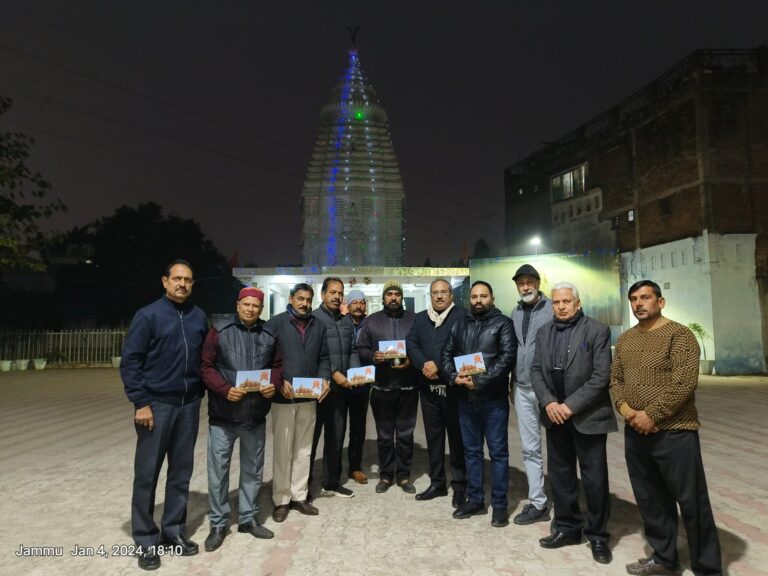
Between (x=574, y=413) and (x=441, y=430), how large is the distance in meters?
1.53

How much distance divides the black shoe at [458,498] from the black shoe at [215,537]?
6.38 feet

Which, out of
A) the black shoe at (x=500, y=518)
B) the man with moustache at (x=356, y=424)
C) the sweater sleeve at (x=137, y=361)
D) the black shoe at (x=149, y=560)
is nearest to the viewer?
the black shoe at (x=149, y=560)

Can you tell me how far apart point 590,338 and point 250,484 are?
9.31 ft

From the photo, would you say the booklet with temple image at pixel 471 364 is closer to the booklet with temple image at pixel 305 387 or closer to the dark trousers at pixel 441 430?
the dark trousers at pixel 441 430

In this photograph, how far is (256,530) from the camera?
12.1ft

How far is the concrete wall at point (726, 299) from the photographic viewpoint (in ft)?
51.3

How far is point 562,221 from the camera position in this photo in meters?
25.0

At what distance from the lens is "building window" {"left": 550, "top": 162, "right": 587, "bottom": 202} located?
23.6 m

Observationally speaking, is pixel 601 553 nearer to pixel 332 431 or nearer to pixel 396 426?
pixel 396 426

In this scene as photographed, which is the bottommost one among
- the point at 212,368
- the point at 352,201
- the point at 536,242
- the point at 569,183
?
the point at 212,368

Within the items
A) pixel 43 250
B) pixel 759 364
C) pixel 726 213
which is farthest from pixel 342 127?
pixel 759 364

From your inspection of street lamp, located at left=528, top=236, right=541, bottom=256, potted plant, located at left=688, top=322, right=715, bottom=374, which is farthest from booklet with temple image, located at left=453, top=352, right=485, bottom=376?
street lamp, located at left=528, top=236, right=541, bottom=256

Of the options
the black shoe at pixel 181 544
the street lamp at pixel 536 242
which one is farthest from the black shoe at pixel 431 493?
the street lamp at pixel 536 242

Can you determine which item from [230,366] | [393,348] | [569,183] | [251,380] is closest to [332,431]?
[393,348]
